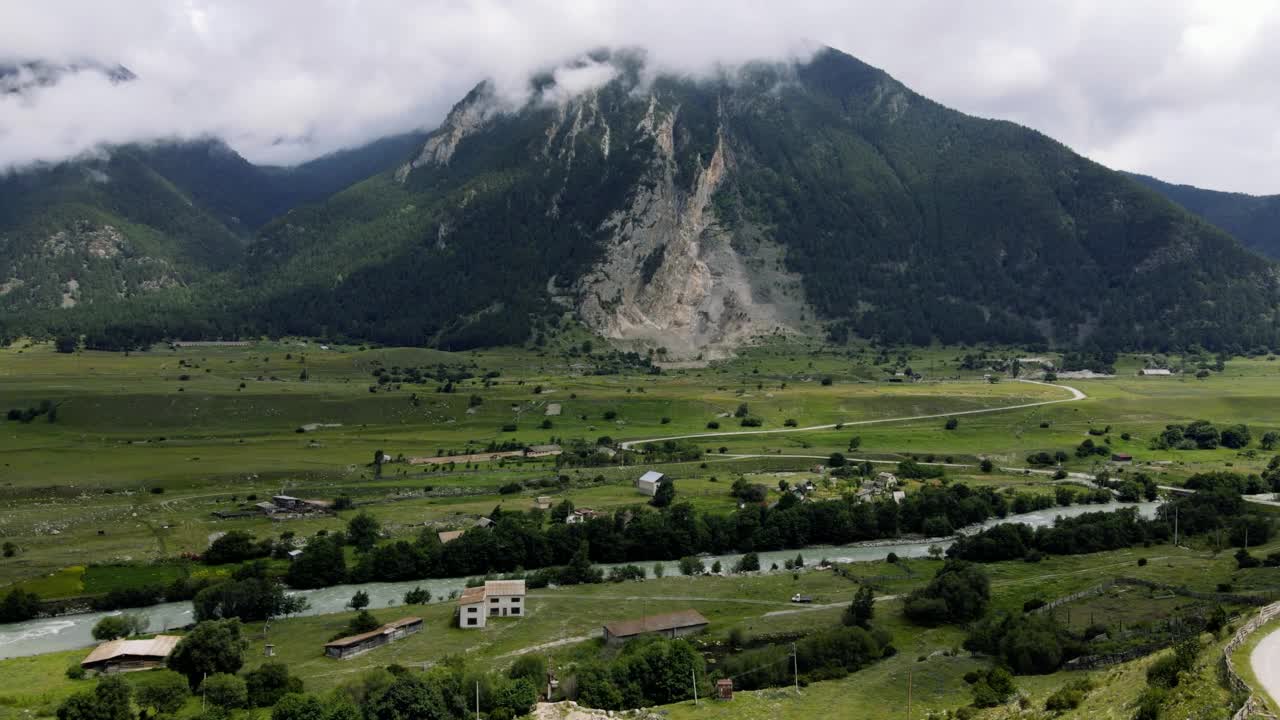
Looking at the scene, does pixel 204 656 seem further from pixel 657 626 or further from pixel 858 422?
pixel 858 422

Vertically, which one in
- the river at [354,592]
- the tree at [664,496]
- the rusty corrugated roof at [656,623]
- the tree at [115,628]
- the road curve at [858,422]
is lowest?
the river at [354,592]

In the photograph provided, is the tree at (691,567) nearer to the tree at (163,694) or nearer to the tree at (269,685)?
the tree at (269,685)

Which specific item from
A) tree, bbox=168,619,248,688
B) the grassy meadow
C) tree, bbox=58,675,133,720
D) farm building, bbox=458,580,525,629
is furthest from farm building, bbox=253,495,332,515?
tree, bbox=58,675,133,720

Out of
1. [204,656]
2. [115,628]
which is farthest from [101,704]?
[115,628]

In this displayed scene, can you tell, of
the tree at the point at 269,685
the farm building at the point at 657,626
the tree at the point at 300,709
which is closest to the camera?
the tree at the point at 300,709

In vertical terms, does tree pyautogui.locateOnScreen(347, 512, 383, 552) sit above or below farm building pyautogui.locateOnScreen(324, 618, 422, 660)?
above

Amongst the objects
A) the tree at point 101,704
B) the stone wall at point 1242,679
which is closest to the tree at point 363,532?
the tree at point 101,704

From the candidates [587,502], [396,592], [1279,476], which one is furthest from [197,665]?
[1279,476]

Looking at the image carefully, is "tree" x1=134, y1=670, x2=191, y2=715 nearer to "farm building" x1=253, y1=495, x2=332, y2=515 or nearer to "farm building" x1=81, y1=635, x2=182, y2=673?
"farm building" x1=81, y1=635, x2=182, y2=673
